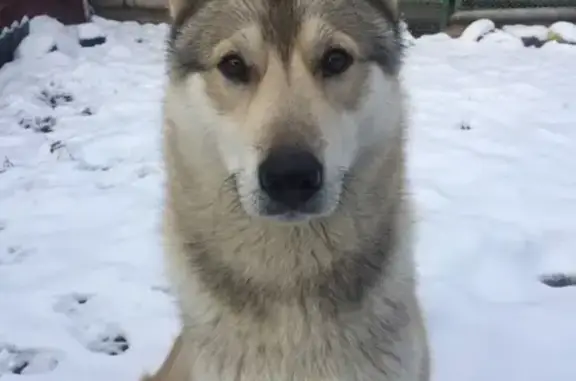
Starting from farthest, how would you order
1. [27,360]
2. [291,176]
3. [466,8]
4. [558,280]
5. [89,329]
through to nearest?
1. [466,8]
2. [558,280]
3. [89,329]
4. [27,360]
5. [291,176]

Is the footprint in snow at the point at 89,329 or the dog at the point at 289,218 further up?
the dog at the point at 289,218

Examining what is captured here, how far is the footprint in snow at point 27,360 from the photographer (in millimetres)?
3055

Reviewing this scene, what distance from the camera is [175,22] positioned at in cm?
243

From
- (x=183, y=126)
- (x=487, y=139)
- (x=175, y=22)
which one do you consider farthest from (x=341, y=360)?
(x=487, y=139)

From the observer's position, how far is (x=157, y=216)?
Result: 12.3 ft

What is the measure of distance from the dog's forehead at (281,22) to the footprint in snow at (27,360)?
1.29m

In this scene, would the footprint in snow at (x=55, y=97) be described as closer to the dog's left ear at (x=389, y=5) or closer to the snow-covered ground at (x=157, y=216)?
the snow-covered ground at (x=157, y=216)

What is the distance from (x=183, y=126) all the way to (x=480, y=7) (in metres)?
6.16

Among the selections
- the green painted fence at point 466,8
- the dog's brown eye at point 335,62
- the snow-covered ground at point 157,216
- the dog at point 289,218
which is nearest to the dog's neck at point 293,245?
the dog at point 289,218

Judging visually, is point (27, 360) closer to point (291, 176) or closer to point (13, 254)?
point (13, 254)

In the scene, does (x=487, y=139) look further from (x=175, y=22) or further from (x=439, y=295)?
(x=175, y=22)

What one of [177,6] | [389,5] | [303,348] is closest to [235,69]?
[177,6]

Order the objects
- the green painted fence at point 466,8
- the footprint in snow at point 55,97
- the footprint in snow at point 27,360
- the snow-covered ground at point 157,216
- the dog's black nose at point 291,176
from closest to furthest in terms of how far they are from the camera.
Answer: the dog's black nose at point 291,176 < the footprint in snow at point 27,360 < the snow-covered ground at point 157,216 < the footprint in snow at point 55,97 < the green painted fence at point 466,8

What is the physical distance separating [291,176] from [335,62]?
0.39m
